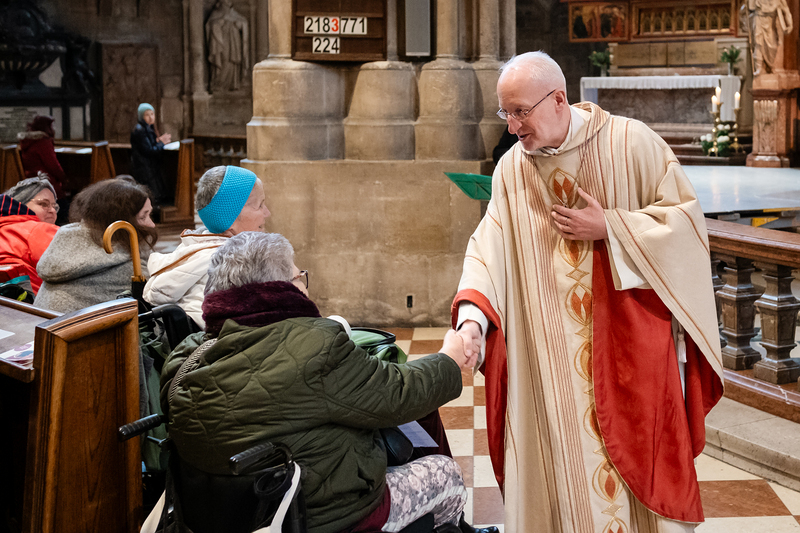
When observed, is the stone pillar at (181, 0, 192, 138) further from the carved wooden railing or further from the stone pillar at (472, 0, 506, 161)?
the carved wooden railing

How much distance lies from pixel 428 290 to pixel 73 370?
3.84 meters

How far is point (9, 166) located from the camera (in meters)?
10.5

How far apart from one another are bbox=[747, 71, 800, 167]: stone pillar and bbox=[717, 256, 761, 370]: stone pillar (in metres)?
8.43

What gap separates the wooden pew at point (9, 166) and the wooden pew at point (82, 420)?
848 cm

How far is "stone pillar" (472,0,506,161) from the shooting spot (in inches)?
241

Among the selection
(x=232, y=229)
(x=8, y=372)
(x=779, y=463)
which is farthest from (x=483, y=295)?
(x=779, y=463)

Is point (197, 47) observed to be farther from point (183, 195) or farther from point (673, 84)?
point (673, 84)

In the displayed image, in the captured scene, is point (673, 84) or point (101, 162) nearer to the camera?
point (101, 162)

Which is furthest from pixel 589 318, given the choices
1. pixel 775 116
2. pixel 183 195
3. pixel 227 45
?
pixel 227 45

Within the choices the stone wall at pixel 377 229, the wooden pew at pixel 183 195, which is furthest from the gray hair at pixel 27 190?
the wooden pew at pixel 183 195

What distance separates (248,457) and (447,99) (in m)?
4.46

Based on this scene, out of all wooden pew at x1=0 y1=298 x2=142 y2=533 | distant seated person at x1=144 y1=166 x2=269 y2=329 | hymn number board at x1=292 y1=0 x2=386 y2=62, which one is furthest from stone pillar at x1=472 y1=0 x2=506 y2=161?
wooden pew at x1=0 y1=298 x2=142 y2=533

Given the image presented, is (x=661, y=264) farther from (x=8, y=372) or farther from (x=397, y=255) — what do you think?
(x=397, y=255)

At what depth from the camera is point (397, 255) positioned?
6.15 metres
